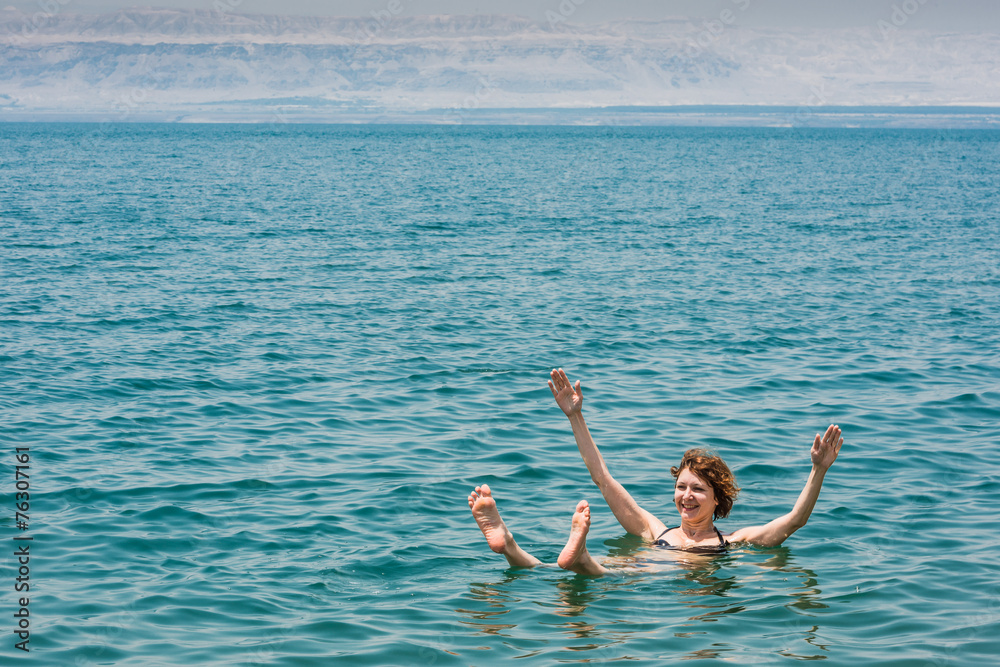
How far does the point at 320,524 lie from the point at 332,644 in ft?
9.20

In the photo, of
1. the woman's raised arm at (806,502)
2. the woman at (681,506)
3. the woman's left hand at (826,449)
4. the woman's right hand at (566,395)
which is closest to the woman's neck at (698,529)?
the woman at (681,506)

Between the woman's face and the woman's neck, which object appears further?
the woman's neck

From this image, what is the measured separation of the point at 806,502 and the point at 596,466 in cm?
192

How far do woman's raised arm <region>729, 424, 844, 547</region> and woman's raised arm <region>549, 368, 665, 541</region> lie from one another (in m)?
0.90

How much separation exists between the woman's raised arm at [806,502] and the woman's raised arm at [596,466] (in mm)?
897

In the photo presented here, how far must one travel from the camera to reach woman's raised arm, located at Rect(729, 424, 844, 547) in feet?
26.4

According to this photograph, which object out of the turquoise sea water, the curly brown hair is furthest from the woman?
the turquoise sea water

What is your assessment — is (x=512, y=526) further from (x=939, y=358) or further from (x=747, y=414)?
(x=939, y=358)

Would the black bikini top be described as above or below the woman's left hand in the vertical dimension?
below

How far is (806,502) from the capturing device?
8.46 m

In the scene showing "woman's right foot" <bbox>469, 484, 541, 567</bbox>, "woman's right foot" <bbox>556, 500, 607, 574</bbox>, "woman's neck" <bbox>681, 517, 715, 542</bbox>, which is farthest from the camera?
"woman's neck" <bbox>681, 517, 715, 542</bbox>

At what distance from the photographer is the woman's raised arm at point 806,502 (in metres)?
8.05

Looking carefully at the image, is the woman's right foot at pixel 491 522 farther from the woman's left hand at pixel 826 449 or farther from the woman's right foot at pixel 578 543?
the woman's left hand at pixel 826 449

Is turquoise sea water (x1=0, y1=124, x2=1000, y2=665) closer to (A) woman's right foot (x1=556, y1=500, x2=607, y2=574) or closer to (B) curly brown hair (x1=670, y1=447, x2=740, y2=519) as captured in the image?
(A) woman's right foot (x1=556, y1=500, x2=607, y2=574)
